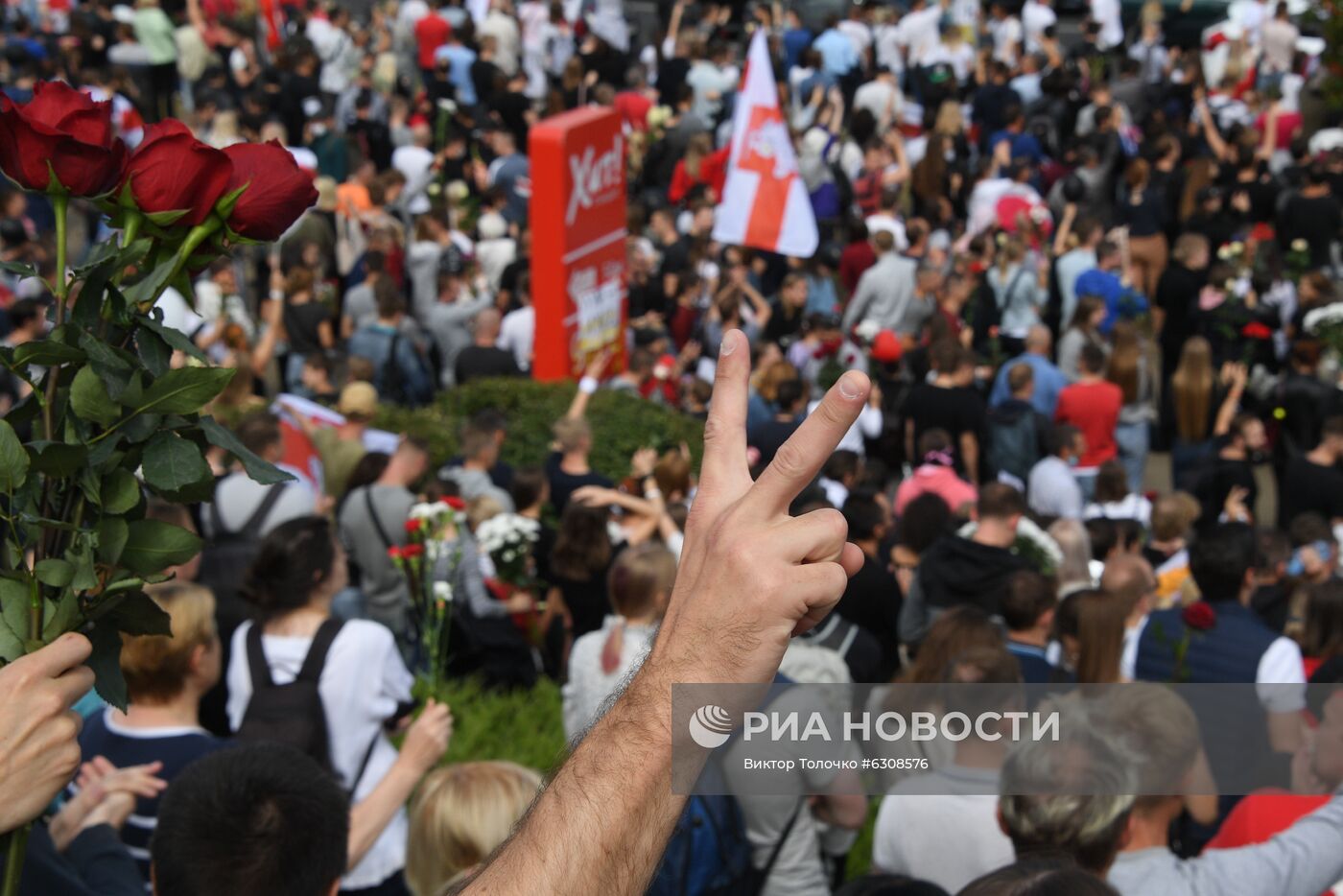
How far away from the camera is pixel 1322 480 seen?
7.73 meters

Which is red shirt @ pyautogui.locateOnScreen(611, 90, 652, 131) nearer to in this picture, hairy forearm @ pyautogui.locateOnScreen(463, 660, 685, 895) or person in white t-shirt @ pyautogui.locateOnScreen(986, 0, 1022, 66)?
person in white t-shirt @ pyautogui.locateOnScreen(986, 0, 1022, 66)

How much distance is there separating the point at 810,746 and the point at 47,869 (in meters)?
1.39

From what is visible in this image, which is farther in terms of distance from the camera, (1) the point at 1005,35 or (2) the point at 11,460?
(1) the point at 1005,35

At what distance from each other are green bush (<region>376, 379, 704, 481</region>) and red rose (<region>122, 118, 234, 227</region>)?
6088 mm

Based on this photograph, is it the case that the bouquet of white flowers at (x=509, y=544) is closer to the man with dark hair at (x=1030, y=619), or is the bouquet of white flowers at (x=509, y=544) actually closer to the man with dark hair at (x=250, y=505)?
the man with dark hair at (x=250, y=505)

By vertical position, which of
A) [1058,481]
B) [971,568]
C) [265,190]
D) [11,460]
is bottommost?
[1058,481]

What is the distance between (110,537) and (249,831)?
1000 mm

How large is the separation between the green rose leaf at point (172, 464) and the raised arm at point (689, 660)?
0.63 meters

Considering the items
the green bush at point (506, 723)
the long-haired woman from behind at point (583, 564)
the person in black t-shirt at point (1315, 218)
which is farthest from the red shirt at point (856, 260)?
the green bush at point (506, 723)

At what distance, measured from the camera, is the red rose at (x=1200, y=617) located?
513 centimetres

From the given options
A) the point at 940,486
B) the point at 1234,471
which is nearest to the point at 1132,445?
the point at 1234,471

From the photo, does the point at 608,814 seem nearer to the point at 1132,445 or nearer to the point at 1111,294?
the point at 1132,445

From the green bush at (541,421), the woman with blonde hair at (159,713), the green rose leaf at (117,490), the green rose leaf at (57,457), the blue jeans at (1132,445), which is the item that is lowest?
the blue jeans at (1132,445)

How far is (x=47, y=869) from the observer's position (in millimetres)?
2699
